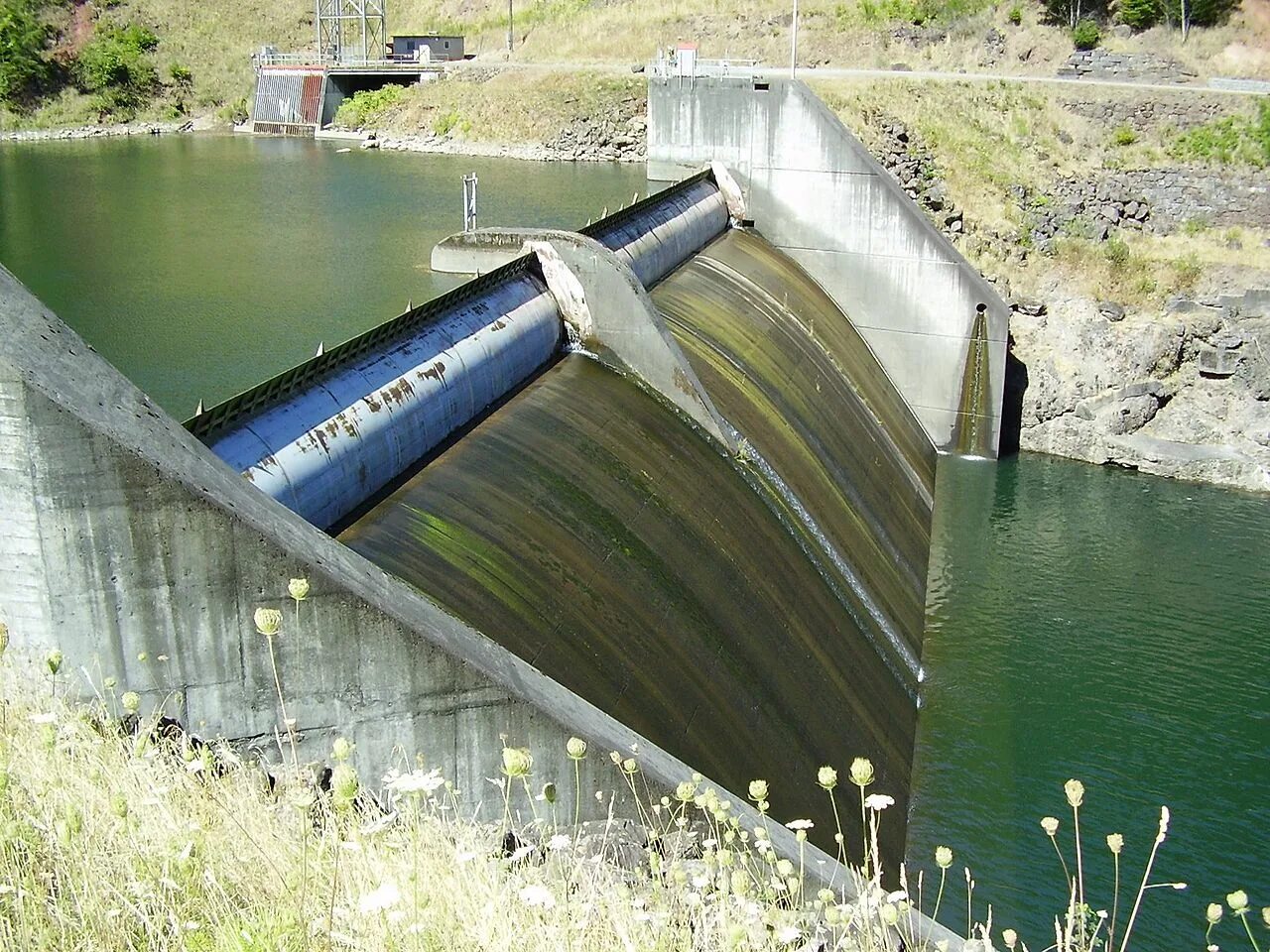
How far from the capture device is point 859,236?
65.4ft

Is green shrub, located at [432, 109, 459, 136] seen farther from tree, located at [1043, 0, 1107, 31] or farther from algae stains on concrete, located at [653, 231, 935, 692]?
algae stains on concrete, located at [653, 231, 935, 692]

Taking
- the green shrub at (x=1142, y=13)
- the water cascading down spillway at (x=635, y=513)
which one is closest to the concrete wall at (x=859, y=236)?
the water cascading down spillway at (x=635, y=513)

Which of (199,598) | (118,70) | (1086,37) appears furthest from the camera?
(118,70)

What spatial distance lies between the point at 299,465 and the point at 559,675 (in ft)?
6.77

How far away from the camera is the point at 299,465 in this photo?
8023mm

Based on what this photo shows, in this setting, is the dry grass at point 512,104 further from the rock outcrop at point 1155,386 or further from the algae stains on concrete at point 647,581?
the algae stains on concrete at point 647,581

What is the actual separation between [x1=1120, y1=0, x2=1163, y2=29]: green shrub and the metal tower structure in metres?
23.7

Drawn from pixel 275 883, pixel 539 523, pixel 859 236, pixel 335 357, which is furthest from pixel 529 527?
pixel 859 236

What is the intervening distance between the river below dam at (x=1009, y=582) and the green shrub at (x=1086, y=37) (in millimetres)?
13378

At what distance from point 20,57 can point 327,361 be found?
36.1 metres

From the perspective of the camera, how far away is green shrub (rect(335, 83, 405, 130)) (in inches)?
1516

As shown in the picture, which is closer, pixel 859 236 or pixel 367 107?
pixel 859 236

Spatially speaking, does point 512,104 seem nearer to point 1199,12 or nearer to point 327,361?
point 1199,12

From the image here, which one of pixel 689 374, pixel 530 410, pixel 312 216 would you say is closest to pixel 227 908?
pixel 530 410
